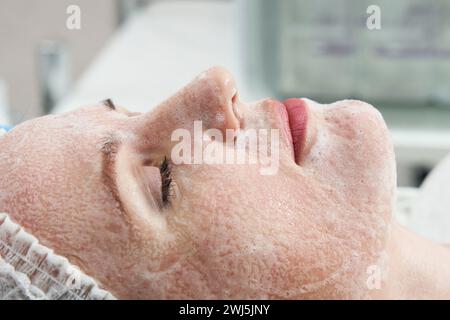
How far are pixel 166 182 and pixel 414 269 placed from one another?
0.36 meters

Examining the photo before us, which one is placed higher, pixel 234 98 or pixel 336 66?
pixel 234 98

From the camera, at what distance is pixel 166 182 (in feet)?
2.47

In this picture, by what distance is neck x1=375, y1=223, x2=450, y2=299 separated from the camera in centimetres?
78

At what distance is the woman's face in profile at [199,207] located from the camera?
709 mm

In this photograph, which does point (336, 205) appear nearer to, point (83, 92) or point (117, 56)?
point (83, 92)

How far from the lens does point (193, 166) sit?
29.5 inches

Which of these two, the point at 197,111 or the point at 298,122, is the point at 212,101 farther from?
the point at 298,122

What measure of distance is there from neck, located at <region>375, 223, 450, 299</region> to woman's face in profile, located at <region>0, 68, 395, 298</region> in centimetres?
5

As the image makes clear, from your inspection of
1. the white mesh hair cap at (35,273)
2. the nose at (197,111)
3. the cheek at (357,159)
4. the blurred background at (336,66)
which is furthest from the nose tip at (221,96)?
the blurred background at (336,66)

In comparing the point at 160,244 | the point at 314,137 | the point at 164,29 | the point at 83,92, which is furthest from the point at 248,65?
the point at 160,244

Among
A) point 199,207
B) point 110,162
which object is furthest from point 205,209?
point 110,162

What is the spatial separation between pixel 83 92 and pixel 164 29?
0.59m

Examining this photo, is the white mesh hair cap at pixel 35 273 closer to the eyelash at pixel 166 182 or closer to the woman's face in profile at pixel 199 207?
the woman's face in profile at pixel 199 207

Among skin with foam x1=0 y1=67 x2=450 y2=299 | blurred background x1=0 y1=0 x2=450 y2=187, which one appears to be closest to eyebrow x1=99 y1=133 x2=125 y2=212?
skin with foam x1=0 y1=67 x2=450 y2=299
